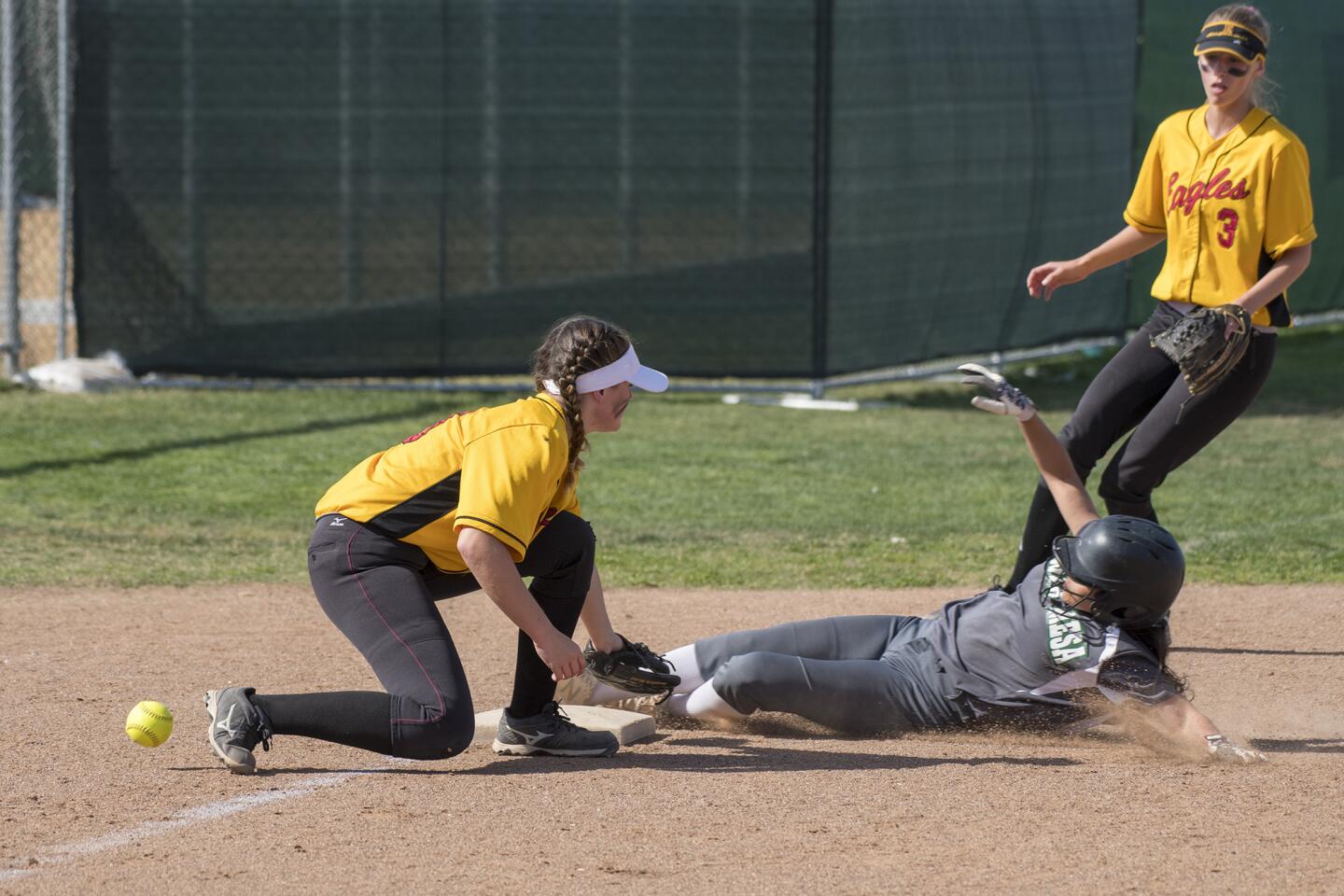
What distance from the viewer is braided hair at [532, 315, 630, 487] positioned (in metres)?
4.14

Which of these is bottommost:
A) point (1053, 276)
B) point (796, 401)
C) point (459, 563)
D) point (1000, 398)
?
point (796, 401)

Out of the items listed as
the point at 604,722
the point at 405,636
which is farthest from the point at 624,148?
the point at 405,636

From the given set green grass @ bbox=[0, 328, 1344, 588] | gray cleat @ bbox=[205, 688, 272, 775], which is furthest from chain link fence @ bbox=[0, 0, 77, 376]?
gray cleat @ bbox=[205, 688, 272, 775]

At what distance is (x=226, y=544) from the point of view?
729 cm

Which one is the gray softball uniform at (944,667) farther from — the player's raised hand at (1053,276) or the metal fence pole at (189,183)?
the metal fence pole at (189,183)

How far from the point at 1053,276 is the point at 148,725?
3.17 metres

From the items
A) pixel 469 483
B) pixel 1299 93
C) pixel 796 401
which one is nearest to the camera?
pixel 469 483

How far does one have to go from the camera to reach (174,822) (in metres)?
3.86

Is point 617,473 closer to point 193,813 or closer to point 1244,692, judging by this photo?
point 1244,692

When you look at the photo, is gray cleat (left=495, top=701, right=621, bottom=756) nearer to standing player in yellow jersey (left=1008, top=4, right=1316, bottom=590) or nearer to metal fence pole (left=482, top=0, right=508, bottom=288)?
standing player in yellow jersey (left=1008, top=4, right=1316, bottom=590)

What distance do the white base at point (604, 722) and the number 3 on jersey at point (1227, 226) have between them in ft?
7.38

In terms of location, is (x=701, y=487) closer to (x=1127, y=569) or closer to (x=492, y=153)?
(x=492, y=153)

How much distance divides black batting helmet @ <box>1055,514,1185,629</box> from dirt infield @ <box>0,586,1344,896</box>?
0.42 meters

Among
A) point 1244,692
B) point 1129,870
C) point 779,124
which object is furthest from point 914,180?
point 1129,870
